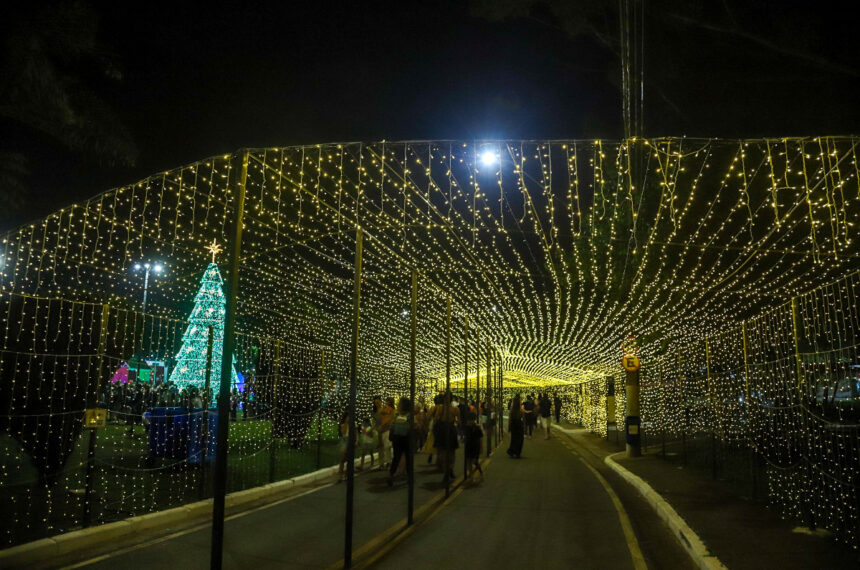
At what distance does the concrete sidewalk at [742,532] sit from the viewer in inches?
242

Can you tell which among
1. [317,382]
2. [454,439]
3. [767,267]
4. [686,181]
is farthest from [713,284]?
[317,382]

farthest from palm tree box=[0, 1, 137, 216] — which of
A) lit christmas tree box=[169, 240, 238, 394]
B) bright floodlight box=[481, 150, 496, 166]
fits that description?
lit christmas tree box=[169, 240, 238, 394]

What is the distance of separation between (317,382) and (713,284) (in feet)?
38.3

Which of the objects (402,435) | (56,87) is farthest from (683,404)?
(56,87)

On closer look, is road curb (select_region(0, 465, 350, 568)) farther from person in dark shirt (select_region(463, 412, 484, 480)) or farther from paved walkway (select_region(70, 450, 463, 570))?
person in dark shirt (select_region(463, 412, 484, 480))

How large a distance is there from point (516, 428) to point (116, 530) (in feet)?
42.4

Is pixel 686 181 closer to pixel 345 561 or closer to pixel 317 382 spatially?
pixel 317 382

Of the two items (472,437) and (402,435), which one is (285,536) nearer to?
(402,435)

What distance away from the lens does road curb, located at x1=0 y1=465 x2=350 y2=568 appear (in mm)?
6195

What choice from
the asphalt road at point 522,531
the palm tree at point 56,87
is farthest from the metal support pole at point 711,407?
the palm tree at point 56,87

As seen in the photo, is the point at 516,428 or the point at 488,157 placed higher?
the point at 488,157

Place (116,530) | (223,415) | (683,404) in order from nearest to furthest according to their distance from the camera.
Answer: (223,415)
(116,530)
(683,404)

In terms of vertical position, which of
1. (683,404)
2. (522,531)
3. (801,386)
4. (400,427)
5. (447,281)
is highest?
(447,281)

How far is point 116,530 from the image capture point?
7426 millimetres
